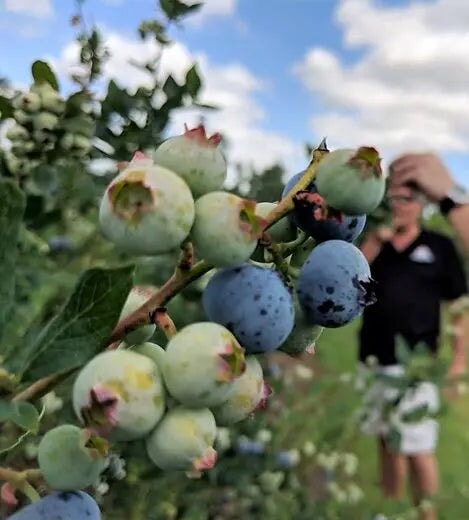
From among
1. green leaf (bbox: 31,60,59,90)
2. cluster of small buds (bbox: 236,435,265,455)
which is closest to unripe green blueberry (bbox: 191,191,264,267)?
green leaf (bbox: 31,60,59,90)

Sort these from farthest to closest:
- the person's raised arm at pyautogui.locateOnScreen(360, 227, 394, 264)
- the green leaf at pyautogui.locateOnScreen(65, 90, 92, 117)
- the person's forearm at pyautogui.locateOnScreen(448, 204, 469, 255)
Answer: the person's raised arm at pyautogui.locateOnScreen(360, 227, 394, 264) → the person's forearm at pyautogui.locateOnScreen(448, 204, 469, 255) → the green leaf at pyautogui.locateOnScreen(65, 90, 92, 117)

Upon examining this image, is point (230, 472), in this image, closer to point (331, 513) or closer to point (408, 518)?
point (331, 513)

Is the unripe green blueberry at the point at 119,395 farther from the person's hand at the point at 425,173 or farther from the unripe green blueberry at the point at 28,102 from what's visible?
the person's hand at the point at 425,173

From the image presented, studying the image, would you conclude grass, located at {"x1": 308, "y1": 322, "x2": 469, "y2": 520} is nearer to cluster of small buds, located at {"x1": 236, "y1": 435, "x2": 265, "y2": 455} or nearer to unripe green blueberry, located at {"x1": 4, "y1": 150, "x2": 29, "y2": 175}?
cluster of small buds, located at {"x1": 236, "y1": 435, "x2": 265, "y2": 455}

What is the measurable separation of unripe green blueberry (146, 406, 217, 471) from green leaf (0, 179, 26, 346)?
0.46ft

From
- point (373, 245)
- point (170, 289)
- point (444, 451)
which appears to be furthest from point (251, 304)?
point (444, 451)

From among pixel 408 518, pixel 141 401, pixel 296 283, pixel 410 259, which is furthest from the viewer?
pixel 410 259

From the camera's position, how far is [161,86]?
161cm

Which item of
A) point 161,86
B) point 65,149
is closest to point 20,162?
point 65,149

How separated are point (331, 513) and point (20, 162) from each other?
187cm

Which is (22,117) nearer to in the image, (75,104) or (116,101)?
(75,104)

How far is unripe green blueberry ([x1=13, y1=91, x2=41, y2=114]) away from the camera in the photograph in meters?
1.25

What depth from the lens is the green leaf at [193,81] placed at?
1494 mm

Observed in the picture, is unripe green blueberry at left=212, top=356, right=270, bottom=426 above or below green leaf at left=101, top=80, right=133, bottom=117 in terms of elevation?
below
